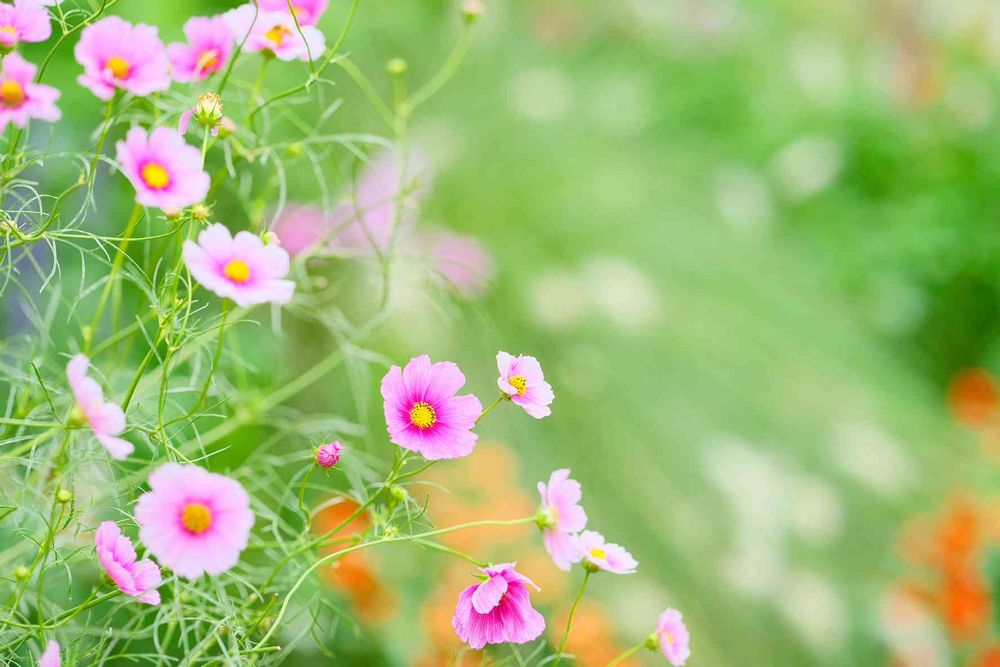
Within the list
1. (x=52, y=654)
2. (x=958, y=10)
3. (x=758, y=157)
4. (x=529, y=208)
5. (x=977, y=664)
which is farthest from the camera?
(x=958, y=10)

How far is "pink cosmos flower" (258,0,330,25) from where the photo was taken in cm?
44

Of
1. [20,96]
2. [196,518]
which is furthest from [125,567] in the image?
[20,96]

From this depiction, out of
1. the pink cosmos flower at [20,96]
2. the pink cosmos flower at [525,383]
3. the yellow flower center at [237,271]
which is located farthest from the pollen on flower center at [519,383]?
the pink cosmos flower at [20,96]

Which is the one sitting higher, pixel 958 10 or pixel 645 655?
pixel 958 10

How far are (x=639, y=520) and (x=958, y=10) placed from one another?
6.54ft

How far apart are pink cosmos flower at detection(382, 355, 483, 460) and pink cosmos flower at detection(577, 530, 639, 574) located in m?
0.06

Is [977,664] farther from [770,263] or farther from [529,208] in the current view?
[529,208]

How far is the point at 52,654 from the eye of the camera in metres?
0.33

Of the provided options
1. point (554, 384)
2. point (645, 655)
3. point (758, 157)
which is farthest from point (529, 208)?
point (645, 655)

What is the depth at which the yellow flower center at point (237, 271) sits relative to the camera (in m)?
0.34

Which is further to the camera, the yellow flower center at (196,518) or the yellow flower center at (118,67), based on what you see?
the yellow flower center at (118,67)

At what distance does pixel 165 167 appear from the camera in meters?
0.36

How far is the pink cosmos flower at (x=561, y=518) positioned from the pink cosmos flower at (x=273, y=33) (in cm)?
20

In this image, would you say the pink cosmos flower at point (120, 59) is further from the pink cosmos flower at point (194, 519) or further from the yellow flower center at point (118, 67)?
the pink cosmos flower at point (194, 519)
